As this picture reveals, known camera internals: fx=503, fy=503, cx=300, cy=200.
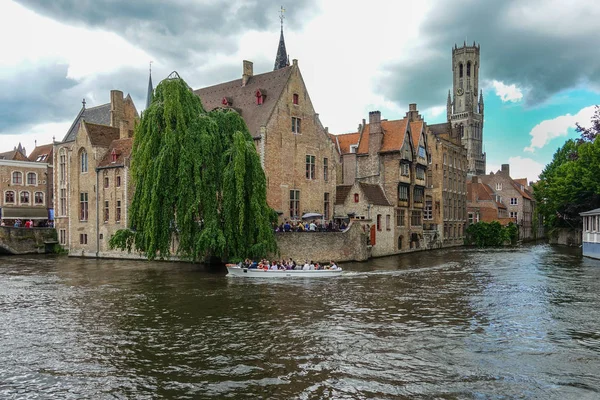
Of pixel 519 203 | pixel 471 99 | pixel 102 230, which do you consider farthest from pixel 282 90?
pixel 471 99

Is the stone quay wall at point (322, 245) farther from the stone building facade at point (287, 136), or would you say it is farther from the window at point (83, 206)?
the window at point (83, 206)

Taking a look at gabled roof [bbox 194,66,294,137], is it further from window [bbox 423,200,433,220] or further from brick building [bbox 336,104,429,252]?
window [bbox 423,200,433,220]

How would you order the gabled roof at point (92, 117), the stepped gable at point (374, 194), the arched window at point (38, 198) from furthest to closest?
the arched window at point (38, 198), the gabled roof at point (92, 117), the stepped gable at point (374, 194)

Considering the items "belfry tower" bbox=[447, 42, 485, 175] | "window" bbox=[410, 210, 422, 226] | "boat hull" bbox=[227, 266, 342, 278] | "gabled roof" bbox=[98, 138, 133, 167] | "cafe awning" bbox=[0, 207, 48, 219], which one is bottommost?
"boat hull" bbox=[227, 266, 342, 278]

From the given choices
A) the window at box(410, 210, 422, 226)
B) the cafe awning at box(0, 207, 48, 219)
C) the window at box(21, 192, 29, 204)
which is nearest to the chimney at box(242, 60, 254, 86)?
the window at box(410, 210, 422, 226)

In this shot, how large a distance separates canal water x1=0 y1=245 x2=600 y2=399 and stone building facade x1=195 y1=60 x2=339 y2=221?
13914 millimetres

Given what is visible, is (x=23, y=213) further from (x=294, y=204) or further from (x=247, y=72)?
(x=294, y=204)

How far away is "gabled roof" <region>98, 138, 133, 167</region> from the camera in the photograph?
42.4m

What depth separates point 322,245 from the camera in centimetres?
3600

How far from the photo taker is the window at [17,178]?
2296 inches

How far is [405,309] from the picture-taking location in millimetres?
19328

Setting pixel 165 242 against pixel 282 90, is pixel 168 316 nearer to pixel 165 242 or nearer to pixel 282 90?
pixel 165 242

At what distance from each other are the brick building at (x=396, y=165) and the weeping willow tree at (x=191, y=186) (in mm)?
18792

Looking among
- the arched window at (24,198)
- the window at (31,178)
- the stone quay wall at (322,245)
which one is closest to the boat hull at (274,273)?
the stone quay wall at (322,245)
